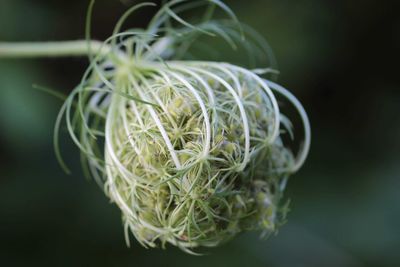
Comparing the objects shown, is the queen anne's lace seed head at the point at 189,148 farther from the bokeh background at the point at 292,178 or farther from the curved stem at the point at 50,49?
the bokeh background at the point at 292,178

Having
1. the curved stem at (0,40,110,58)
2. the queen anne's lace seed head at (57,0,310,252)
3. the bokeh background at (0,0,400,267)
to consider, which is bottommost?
the bokeh background at (0,0,400,267)

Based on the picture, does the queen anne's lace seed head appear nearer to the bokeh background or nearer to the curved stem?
the curved stem

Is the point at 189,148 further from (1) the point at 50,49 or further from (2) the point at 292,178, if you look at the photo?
(2) the point at 292,178

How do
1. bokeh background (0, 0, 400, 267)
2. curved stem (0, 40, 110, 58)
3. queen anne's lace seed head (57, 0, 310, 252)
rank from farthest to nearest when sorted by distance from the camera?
bokeh background (0, 0, 400, 267) → curved stem (0, 40, 110, 58) → queen anne's lace seed head (57, 0, 310, 252)

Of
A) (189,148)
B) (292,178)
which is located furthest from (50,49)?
(292,178)

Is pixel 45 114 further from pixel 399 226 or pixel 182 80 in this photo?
pixel 399 226

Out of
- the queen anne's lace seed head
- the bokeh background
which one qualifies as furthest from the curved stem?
the bokeh background

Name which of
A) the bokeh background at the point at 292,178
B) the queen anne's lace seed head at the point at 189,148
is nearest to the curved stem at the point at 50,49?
the queen anne's lace seed head at the point at 189,148

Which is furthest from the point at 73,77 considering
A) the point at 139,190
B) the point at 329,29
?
the point at 139,190
